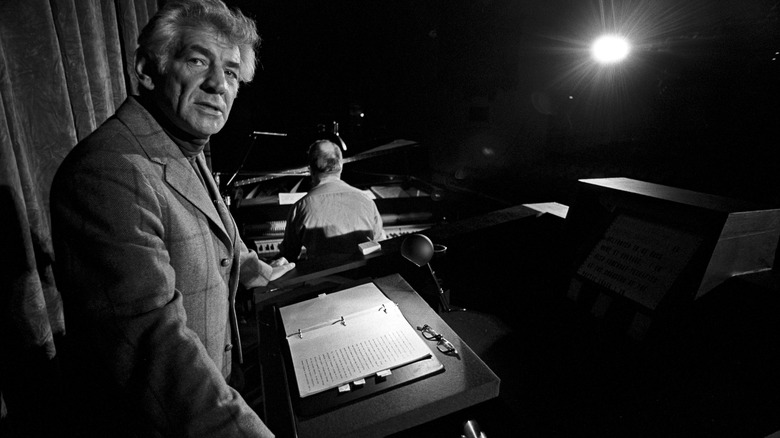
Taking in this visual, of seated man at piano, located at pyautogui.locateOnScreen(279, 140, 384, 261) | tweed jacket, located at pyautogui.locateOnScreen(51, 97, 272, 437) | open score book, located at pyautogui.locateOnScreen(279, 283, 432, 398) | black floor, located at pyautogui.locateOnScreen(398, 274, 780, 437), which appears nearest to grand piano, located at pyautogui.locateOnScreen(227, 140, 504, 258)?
seated man at piano, located at pyautogui.locateOnScreen(279, 140, 384, 261)

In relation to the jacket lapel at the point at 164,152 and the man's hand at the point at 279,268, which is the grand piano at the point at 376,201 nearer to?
the man's hand at the point at 279,268

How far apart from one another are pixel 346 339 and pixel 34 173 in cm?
156

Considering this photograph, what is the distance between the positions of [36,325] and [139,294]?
2.82ft

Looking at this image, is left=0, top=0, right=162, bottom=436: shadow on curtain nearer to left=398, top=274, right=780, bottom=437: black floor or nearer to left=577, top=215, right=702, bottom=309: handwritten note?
left=398, top=274, right=780, bottom=437: black floor

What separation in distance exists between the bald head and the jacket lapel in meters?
1.83

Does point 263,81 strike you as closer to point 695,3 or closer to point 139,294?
point 139,294

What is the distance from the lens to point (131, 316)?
0.83m

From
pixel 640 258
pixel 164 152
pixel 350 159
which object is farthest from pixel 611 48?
pixel 164 152

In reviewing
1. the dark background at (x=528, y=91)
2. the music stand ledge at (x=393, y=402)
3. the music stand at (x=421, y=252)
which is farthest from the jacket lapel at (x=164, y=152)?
the dark background at (x=528, y=91)

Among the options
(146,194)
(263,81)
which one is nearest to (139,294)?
(146,194)

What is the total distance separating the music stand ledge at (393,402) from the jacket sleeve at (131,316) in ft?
0.27

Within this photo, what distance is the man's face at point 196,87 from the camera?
1123 mm

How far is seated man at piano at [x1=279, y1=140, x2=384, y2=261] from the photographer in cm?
286

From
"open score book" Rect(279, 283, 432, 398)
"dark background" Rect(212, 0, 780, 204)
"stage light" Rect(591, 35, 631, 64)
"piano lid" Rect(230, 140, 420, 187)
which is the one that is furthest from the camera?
"dark background" Rect(212, 0, 780, 204)
